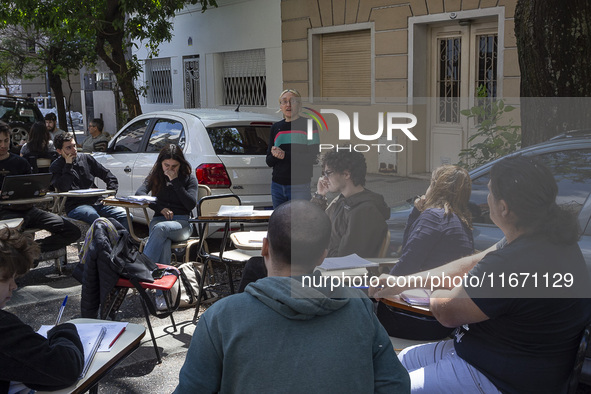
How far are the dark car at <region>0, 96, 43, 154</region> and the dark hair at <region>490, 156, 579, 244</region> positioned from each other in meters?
14.1

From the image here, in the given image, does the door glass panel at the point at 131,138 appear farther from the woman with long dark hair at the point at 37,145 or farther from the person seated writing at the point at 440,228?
the person seated writing at the point at 440,228

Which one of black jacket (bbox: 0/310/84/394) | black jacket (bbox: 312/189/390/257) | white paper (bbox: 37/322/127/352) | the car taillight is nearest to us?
black jacket (bbox: 0/310/84/394)

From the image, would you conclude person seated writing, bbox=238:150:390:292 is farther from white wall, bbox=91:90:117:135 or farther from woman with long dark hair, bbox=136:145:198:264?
white wall, bbox=91:90:117:135

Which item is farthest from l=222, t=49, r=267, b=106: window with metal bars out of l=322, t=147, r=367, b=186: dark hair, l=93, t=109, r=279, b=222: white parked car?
l=322, t=147, r=367, b=186: dark hair

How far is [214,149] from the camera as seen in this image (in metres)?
7.09

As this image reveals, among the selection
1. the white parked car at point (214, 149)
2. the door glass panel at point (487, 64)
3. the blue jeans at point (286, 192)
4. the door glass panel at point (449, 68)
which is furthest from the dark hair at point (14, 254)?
the door glass panel at point (449, 68)

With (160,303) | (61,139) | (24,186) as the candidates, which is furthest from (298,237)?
(61,139)

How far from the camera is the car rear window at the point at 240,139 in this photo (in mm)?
7180

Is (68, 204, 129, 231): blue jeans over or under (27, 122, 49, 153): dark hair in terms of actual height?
under

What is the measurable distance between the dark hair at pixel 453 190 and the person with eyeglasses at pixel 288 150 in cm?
327

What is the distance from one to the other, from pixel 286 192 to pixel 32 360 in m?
4.42

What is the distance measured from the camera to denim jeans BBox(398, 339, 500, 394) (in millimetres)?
2660

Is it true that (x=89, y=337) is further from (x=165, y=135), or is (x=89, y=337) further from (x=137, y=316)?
(x=165, y=135)

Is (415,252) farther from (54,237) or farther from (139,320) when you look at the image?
(54,237)
